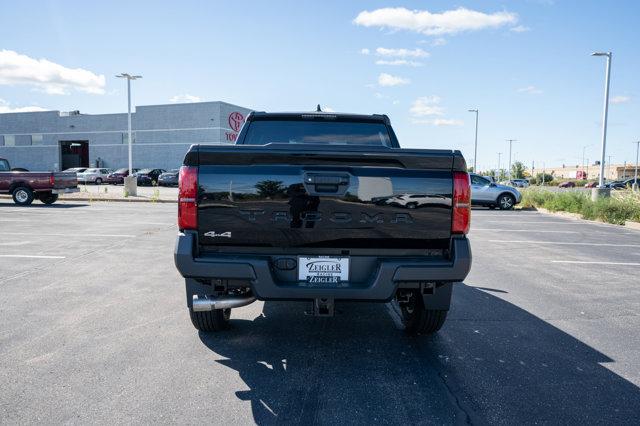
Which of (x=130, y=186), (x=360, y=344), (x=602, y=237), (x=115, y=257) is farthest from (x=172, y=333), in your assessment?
(x=130, y=186)

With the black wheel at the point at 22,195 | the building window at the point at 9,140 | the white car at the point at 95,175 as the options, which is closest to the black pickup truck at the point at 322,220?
the black wheel at the point at 22,195

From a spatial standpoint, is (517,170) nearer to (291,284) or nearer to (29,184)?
(29,184)

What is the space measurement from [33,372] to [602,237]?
13.4m

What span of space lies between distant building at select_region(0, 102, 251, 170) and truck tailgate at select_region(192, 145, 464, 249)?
4239 cm

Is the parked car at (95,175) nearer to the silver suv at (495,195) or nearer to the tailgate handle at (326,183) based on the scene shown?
the silver suv at (495,195)

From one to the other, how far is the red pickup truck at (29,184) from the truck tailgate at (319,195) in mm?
18245

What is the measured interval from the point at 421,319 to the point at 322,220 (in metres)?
1.52

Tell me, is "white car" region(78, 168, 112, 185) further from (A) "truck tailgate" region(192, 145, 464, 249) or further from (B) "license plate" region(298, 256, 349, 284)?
(B) "license plate" region(298, 256, 349, 284)

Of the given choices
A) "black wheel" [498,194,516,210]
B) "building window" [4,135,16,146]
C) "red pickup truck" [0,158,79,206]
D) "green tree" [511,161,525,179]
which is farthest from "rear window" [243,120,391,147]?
"green tree" [511,161,525,179]

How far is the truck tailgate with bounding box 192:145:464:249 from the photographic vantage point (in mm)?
3344

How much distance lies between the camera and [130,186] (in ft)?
84.1

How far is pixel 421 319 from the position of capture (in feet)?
13.9

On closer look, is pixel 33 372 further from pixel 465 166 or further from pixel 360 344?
pixel 465 166

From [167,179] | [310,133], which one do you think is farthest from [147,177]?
[310,133]
